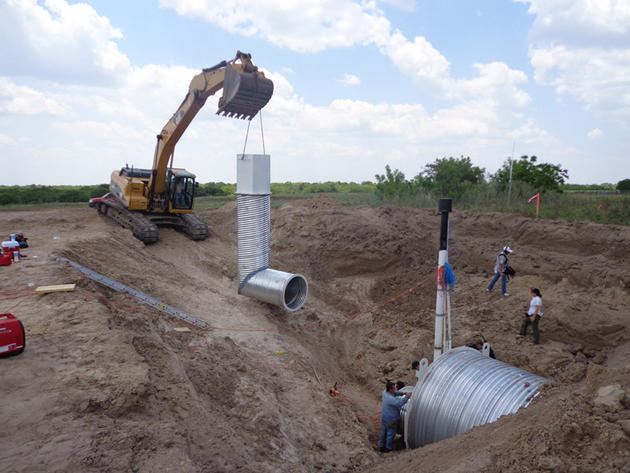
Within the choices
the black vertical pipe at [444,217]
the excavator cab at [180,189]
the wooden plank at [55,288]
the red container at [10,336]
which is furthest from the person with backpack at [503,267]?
the red container at [10,336]

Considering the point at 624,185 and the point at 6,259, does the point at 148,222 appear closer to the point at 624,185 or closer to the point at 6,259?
the point at 6,259

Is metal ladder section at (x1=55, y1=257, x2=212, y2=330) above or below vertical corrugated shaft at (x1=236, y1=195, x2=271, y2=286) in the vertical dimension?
below

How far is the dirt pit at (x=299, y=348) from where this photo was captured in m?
4.32

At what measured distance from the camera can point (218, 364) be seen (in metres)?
7.86

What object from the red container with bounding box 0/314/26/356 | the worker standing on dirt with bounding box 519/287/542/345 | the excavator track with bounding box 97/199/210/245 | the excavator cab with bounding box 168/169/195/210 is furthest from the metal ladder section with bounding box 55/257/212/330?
the worker standing on dirt with bounding box 519/287/542/345

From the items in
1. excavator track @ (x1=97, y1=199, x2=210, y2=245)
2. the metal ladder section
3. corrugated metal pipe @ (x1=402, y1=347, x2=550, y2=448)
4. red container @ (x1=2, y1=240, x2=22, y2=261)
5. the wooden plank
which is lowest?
corrugated metal pipe @ (x1=402, y1=347, x2=550, y2=448)

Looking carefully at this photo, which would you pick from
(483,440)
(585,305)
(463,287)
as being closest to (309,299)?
(463,287)

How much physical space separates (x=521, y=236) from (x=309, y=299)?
35.8 ft

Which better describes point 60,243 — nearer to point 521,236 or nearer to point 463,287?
point 463,287

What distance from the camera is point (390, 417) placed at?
7.82 m

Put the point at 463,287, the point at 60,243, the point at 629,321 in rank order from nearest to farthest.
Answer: the point at 629,321
the point at 60,243
the point at 463,287

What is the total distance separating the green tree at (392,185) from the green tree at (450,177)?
117 centimetres

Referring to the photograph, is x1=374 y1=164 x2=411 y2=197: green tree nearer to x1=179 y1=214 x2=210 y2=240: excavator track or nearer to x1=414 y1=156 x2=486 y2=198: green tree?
x1=414 y1=156 x2=486 y2=198: green tree

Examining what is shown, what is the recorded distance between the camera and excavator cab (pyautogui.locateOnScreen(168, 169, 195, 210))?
16328 millimetres
